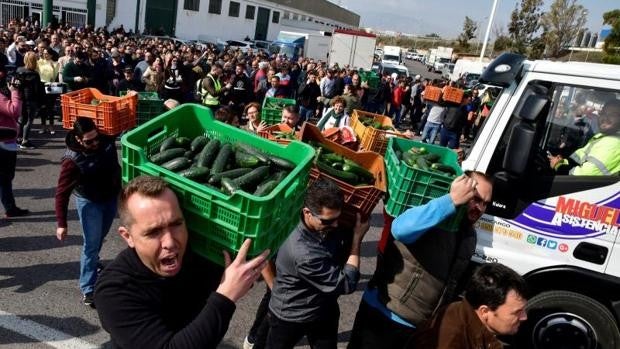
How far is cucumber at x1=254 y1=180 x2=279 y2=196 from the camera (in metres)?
2.18

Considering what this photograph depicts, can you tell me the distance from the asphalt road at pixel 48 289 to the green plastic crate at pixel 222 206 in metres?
2.33

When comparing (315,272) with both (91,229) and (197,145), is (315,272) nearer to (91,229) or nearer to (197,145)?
(197,145)

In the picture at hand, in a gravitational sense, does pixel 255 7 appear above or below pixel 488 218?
above

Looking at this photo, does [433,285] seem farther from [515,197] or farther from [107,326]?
[107,326]

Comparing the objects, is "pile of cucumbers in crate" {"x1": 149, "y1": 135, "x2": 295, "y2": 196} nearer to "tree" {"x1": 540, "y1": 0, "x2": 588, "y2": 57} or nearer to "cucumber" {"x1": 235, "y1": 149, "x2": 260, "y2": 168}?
"cucumber" {"x1": 235, "y1": 149, "x2": 260, "y2": 168}

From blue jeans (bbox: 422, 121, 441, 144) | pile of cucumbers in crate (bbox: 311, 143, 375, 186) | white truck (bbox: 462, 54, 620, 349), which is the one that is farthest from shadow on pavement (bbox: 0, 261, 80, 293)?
blue jeans (bbox: 422, 121, 441, 144)

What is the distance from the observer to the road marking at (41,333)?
12.7 feet

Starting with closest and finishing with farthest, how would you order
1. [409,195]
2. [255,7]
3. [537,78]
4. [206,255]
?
[206,255] → [409,195] → [537,78] → [255,7]

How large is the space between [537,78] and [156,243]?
326cm

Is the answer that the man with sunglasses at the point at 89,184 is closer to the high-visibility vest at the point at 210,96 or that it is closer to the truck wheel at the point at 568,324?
the truck wheel at the point at 568,324

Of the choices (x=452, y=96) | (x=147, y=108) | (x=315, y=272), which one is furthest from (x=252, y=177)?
(x=452, y=96)

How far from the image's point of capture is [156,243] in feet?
6.10

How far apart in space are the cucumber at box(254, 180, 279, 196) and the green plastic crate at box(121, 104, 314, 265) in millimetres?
74

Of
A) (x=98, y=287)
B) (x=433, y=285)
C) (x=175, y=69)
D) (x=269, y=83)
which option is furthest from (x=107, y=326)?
(x=269, y=83)
